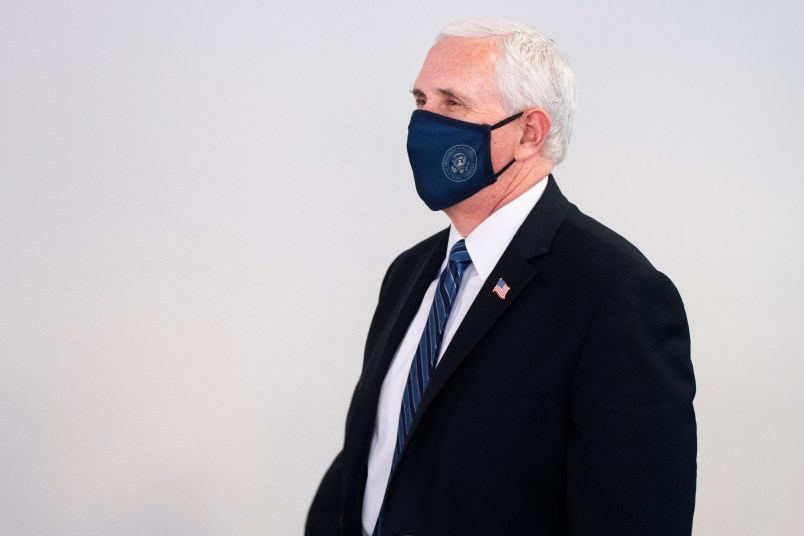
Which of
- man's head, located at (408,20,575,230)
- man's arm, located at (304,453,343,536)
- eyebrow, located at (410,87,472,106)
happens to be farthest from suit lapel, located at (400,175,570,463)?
man's arm, located at (304,453,343,536)

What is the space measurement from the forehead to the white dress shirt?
20 centimetres

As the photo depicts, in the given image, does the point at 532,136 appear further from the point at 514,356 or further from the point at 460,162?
the point at 514,356

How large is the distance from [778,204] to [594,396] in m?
1.64

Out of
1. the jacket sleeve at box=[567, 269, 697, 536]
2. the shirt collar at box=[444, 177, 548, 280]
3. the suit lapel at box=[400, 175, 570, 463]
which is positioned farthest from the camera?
the shirt collar at box=[444, 177, 548, 280]

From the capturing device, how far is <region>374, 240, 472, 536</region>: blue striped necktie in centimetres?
156

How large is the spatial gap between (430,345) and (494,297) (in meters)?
0.15

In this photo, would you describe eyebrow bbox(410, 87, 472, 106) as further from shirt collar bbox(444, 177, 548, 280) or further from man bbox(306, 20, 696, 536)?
shirt collar bbox(444, 177, 548, 280)

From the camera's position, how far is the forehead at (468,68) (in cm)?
161

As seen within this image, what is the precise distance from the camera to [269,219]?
259 cm

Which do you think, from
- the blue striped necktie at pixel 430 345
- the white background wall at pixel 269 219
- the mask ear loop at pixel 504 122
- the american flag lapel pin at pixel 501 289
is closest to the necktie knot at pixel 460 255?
the blue striped necktie at pixel 430 345

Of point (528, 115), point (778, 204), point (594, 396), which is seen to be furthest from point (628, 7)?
point (594, 396)

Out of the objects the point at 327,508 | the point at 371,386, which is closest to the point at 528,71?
the point at 371,386

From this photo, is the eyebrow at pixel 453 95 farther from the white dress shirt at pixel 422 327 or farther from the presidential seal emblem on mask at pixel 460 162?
the white dress shirt at pixel 422 327

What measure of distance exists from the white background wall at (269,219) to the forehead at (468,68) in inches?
39.2
